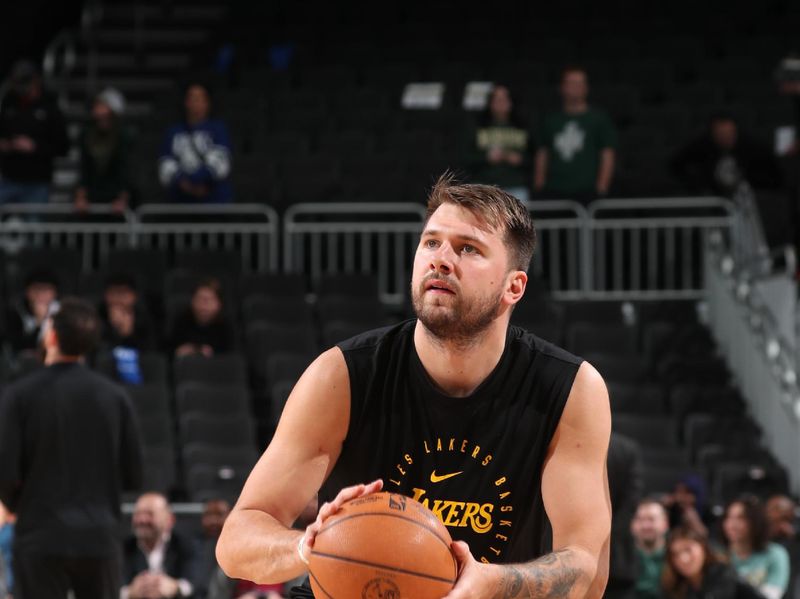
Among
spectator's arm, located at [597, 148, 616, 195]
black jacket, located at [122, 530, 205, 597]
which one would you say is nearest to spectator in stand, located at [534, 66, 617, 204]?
spectator's arm, located at [597, 148, 616, 195]

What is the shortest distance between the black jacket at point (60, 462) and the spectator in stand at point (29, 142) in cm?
658

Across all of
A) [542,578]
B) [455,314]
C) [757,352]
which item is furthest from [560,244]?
[542,578]

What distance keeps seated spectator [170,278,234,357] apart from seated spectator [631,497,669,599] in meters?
3.74

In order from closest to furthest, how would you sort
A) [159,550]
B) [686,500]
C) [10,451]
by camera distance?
[10,451]
[159,550]
[686,500]

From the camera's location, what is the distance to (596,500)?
4.08 meters

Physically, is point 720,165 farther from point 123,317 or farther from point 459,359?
point 459,359

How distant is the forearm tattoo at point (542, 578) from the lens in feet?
12.1

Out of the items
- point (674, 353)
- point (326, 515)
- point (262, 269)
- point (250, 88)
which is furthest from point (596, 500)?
point (250, 88)

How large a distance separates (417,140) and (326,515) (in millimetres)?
11950

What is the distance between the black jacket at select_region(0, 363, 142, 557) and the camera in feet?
23.5

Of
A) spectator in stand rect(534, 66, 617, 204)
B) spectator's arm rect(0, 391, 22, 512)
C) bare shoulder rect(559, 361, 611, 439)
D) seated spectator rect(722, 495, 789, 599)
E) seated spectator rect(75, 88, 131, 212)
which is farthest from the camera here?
seated spectator rect(75, 88, 131, 212)

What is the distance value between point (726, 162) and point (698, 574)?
17.0 feet

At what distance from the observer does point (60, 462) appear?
23.7ft

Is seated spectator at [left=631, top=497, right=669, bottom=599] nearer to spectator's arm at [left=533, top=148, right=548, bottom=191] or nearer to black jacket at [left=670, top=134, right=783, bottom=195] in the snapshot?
spectator's arm at [left=533, top=148, right=548, bottom=191]
